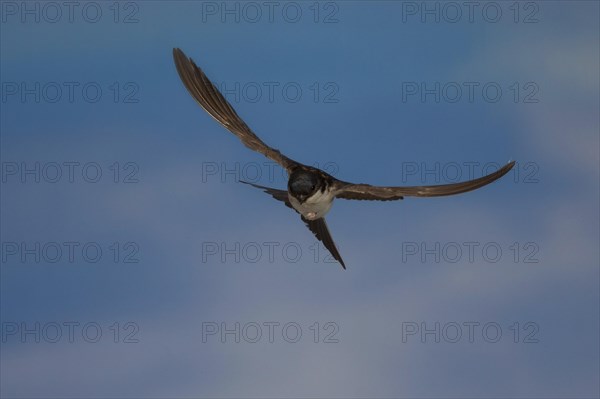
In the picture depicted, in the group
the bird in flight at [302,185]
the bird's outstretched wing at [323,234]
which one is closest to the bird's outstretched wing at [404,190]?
the bird in flight at [302,185]

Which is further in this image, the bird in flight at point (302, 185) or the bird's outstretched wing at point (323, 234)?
the bird's outstretched wing at point (323, 234)

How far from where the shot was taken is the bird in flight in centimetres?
1005

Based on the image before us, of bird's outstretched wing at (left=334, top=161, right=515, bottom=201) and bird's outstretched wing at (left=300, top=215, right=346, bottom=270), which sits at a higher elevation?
bird's outstretched wing at (left=334, top=161, right=515, bottom=201)

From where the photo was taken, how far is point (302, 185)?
10.3 meters

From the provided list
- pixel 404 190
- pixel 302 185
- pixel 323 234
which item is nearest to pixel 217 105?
pixel 302 185

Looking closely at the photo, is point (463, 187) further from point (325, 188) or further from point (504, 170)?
point (325, 188)

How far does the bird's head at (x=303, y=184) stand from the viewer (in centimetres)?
1027

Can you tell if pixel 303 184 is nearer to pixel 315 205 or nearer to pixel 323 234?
pixel 315 205

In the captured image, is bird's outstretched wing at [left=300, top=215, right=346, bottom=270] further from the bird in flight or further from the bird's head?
the bird's head

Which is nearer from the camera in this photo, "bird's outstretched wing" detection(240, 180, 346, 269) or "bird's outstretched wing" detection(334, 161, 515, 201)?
"bird's outstretched wing" detection(334, 161, 515, 201)

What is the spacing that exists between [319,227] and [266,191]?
2.49 feet

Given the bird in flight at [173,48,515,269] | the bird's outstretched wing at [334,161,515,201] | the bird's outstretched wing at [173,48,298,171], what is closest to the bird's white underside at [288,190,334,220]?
the bird in flight at [173,48,515,269]

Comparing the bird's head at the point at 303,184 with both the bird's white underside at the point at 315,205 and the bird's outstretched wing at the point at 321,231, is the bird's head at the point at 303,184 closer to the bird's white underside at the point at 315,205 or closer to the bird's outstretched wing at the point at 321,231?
the bird's white underside at the point at 315,205

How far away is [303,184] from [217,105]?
5.09 feet
